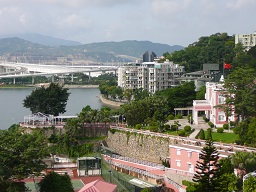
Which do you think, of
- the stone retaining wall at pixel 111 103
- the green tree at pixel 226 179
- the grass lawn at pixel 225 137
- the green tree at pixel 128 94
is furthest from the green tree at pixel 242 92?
the stone retaining wall at pixel 111 103

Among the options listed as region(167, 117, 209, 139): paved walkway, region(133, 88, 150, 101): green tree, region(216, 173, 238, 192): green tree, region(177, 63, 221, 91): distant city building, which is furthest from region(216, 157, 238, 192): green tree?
region(177, 63, 221, 91): distant city building

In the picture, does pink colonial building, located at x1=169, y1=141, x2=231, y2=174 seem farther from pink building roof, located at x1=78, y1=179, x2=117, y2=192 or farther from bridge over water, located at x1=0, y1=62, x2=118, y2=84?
bridge over water, located at x1=0, y1=62, x2=118, y2=84

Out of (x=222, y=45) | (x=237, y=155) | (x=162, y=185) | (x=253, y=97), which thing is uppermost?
(x=222, y=45)

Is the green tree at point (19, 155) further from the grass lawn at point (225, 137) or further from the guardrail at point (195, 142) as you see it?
the grass lawn at point (225, 137)

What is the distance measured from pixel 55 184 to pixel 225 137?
8.54 metres

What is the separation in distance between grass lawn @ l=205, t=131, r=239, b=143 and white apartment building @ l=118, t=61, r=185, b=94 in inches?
900

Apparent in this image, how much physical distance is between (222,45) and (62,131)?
1015 inches

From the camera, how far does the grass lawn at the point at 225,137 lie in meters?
18.6

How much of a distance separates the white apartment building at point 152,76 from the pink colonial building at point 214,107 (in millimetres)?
19261

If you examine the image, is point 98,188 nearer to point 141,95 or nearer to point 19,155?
point 19,155

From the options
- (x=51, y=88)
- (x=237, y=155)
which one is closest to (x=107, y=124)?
(x=51, y=88)

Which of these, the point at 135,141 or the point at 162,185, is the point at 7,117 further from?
Result: the point at 162,185

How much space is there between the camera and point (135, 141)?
21.9 meters

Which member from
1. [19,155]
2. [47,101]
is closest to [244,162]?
[19,155]
